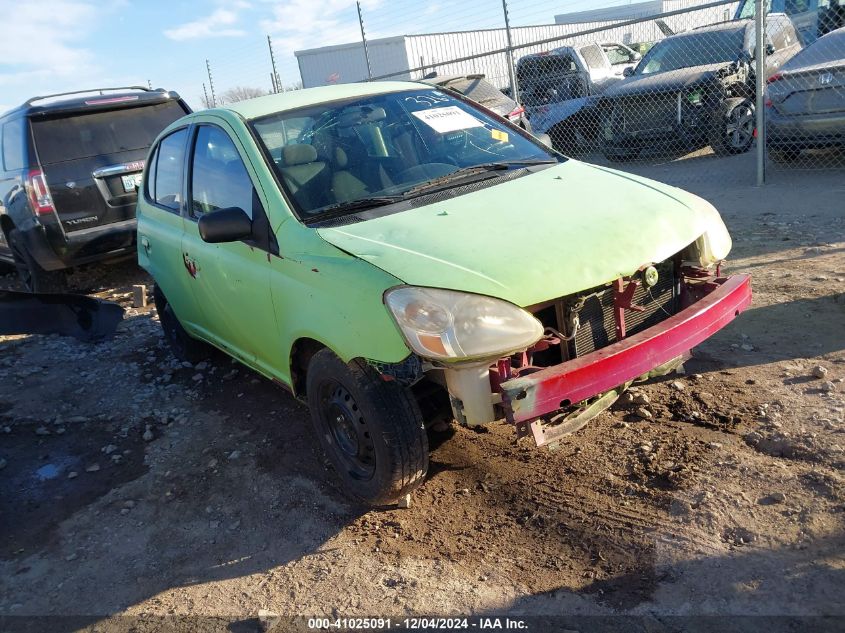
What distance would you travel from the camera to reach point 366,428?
3033mm

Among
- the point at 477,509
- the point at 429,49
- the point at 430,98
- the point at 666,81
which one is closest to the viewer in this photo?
the point at 477,509

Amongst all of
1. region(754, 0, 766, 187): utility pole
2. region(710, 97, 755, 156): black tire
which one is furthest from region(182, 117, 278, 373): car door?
region(710, 97, 755, 156): black tire

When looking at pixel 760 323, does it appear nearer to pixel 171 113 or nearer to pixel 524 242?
pixel 524 242

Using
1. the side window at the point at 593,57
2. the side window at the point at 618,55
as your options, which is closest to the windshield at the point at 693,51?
the side window at the point at 593,57

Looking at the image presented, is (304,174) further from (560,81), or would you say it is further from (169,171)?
(560,81)

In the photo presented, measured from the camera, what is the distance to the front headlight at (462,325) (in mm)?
2596

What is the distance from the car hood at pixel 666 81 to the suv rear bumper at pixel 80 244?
23.1 feet

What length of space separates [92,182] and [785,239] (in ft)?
21.9

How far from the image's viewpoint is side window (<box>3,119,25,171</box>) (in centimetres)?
719

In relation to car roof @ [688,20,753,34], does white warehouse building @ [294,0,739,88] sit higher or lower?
higher

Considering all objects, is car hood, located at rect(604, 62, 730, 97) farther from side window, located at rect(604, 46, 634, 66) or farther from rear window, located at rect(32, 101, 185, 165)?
rear window, located at rect(32, 101, 185, 165)

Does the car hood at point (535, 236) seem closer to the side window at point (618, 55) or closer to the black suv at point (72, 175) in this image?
the black suv at point (72, 175)

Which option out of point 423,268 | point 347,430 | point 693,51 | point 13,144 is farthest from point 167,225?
point 693,51

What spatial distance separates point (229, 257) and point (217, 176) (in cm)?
49
